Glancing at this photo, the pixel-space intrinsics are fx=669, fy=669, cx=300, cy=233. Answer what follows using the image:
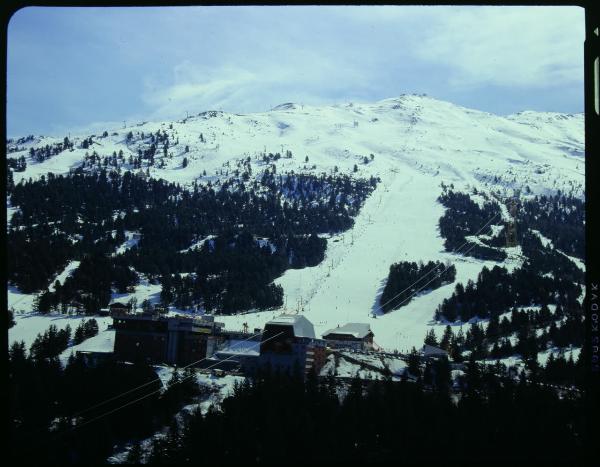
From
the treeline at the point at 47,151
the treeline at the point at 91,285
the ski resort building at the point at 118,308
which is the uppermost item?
the treeline at the point at 47,151

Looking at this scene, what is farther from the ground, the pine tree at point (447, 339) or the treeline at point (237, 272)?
the treeline at point (237, 272)

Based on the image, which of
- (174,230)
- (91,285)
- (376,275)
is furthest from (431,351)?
(174,230)

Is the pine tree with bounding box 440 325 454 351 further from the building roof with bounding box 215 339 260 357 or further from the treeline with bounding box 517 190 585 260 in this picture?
the treeline with bounding box 517 190 585 260

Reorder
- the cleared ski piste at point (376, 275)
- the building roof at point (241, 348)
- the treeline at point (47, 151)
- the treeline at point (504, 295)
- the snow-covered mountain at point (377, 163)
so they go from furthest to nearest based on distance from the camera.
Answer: the treeline at point (47, 151) < the snow-covered mountain at point (377, 163) < the treeline at point (504, 295) < the cleared ski piste at point (376, 275) < the building roof at point (241, 348)

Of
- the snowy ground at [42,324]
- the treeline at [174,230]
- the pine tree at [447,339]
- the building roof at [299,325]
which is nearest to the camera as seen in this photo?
the building roof at [299,325]

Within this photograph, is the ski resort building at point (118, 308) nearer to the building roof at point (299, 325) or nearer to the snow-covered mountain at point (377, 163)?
the snow-covered mountain at point (377, 163)

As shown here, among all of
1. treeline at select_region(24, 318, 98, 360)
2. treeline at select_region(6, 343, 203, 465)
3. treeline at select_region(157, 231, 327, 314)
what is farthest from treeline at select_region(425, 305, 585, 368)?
treeline at select_region(24, 318, 98, 360)

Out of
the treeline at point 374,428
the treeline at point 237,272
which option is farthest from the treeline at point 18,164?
the treeline at point 374,428
